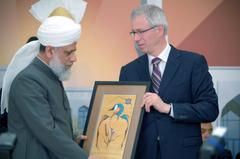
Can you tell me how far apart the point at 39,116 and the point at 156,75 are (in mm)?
906

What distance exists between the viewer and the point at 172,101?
3.66 m

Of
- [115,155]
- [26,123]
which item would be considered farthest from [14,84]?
[115,155]

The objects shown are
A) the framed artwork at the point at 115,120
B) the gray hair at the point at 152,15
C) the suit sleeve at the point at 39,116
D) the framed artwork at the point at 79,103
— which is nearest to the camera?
the suit sleeve at the point at 39,116

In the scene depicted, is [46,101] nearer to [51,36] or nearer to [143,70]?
[51,36]

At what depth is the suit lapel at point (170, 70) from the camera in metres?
3.66

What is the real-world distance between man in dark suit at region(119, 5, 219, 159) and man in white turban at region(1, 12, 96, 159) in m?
0.48

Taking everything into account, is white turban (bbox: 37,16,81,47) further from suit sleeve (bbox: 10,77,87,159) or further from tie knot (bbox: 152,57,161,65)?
tie knot (bbox: 152,57,161,65)

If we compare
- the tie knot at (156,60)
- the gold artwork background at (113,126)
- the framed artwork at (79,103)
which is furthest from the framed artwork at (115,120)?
the framed artwork at (79,103)

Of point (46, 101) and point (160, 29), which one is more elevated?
point (160, 29)

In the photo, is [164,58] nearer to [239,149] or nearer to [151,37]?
[151,37]

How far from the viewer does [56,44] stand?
3.50 m

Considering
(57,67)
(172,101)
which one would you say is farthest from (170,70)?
(57,67)

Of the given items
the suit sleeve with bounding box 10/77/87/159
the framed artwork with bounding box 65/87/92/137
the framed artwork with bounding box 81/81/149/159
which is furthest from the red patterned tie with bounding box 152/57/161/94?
the framed artwork with bounding box 65/87/92/137

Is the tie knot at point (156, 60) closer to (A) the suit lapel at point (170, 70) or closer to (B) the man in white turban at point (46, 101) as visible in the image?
(A) the suit lapel at point (170, 70)
